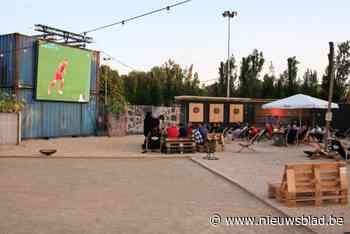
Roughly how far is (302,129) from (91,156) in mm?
9817

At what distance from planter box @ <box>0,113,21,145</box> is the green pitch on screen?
9.82 feet

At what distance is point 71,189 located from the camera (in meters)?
7.54

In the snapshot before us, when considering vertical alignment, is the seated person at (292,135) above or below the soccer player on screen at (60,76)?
below

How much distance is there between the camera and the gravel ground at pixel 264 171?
5984 mm

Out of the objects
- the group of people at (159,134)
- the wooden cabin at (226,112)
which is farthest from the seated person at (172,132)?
the wooden cabin at (226,112)

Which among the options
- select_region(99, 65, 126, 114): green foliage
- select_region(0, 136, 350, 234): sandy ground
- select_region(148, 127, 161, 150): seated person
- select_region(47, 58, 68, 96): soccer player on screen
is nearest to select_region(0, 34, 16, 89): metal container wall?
select_region(47, 58, 68, 96): soccer player on screen

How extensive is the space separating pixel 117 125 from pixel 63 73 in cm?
446

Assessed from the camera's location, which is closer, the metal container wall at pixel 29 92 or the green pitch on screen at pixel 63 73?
the metal container wall at pixel 29 92

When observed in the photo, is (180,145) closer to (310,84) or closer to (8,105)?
(8,105)

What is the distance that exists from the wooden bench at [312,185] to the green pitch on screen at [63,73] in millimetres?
15756

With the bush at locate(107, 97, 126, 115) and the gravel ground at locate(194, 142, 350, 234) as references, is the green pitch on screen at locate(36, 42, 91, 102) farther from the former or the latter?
the gravel ground at locate(194, 142, 350, 234)

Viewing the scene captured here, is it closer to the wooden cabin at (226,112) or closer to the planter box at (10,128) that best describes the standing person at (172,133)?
the planter box at (10,128)

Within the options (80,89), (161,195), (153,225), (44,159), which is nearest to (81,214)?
(153,225)

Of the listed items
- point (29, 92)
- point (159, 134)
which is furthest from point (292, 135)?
point (29, 92)
